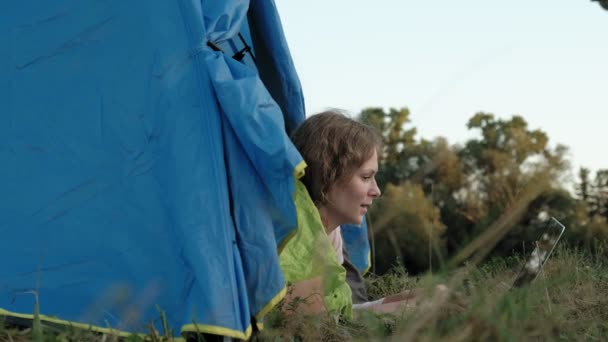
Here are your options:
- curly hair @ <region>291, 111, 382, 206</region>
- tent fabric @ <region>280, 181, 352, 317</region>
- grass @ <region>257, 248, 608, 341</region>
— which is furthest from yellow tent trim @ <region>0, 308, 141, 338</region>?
curly hair @ <region>291, 111, 382, 206</region>

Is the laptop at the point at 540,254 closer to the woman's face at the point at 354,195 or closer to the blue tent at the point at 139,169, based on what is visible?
the woman's face at the point at 354,195

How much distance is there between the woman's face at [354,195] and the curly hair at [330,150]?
2 cm

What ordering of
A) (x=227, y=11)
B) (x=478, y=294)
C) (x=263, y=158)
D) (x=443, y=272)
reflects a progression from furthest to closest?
(x=227, y=11), (x=263, y=158), (x=478, y=294), (x=443, y=272)

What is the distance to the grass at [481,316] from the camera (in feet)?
5.42

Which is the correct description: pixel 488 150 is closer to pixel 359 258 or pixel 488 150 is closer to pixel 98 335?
pixel 359 258

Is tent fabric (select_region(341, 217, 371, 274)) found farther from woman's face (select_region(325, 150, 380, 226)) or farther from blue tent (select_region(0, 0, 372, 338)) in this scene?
blue tent (select_region(0, 0, 372, 338))

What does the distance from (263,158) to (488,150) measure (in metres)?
13.4

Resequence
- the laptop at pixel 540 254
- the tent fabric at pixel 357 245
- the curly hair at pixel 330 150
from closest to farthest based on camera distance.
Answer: the laptop at pixel 540 254
the curly hair at pixel 330 150
the tent fabric at pixel 357 245

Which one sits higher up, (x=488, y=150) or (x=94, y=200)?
(x=94, y=200)

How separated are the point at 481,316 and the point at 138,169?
1492mm

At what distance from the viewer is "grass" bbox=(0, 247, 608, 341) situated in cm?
165

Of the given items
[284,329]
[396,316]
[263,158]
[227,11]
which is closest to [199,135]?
[263,158]

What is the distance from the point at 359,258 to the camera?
14.6 feet

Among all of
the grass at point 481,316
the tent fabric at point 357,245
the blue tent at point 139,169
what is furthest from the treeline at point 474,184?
the blue tent at point 139,169
